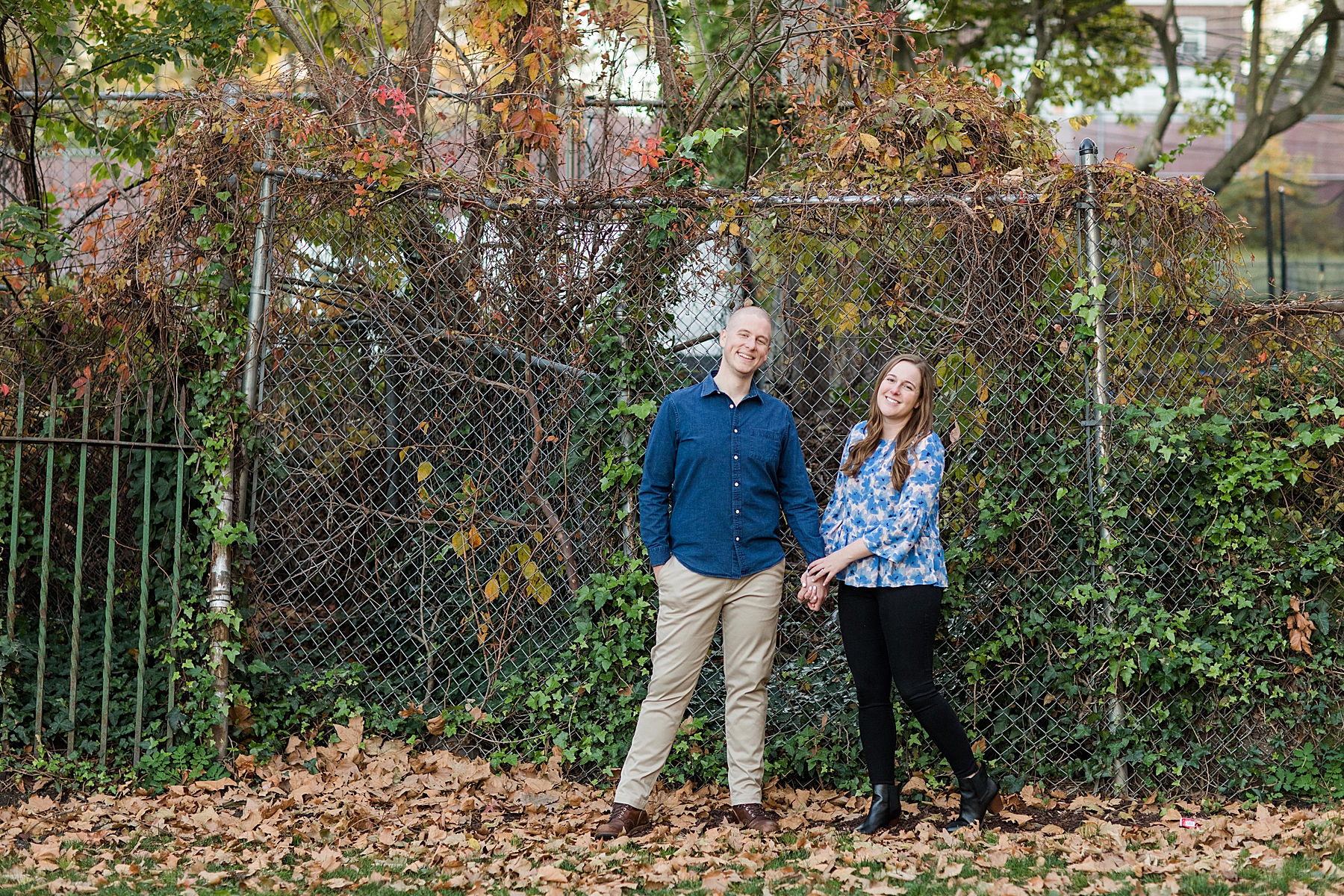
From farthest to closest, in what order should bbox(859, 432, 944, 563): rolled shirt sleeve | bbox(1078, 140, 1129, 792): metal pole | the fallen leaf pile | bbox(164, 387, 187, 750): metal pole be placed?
bbox(164, 387, 187, 750): metal pole → bbox(1078, 140, 1129, 792): metal pole → bbox(859, 432, 944, 563): rolled shirt sleeve → the fallen leaf pile

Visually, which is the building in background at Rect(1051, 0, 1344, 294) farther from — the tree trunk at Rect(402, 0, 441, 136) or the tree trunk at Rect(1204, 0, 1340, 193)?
the tree trunk at Rect(402, 0, 441, 136)

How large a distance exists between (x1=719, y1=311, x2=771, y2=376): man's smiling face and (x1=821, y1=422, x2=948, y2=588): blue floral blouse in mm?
560

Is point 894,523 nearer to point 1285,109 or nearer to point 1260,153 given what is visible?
point 1285,109

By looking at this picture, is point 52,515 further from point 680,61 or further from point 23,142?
point 680,61

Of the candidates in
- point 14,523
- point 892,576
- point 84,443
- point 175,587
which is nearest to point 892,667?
point 892,576

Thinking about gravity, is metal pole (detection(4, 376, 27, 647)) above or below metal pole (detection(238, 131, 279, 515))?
below

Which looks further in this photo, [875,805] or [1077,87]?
[1077,87]

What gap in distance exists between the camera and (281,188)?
179 inches

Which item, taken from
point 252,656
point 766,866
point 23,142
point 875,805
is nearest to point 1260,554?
point 875,805

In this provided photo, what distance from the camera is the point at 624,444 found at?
14.3 ft

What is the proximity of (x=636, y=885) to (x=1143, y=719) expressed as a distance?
7.07 ft

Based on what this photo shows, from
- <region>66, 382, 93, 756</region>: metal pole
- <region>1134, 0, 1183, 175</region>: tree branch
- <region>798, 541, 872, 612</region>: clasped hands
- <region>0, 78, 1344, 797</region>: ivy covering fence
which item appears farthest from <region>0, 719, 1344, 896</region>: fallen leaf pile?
<region>1134, 0, 1183, 175</region>: tree branch

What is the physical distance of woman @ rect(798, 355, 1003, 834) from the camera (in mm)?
3666

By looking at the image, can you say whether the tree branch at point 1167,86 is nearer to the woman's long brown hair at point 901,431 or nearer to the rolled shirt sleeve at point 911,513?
the woman's long brown hair at point 901,431
